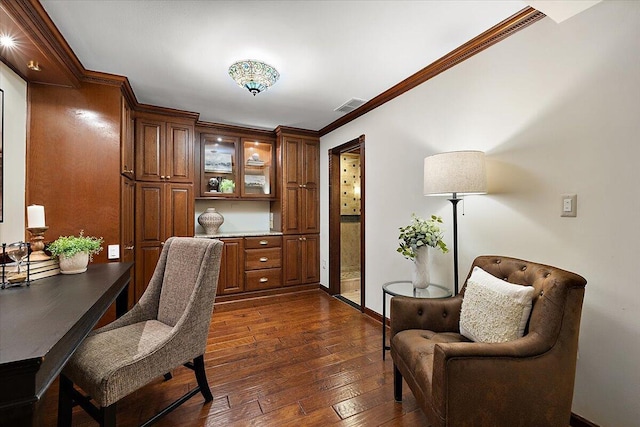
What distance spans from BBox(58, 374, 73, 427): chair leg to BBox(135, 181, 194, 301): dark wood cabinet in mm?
2067

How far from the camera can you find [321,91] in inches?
114

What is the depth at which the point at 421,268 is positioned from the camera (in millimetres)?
2213

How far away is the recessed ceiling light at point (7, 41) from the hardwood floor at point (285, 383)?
7.19ft

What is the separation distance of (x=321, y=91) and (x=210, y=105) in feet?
4.43

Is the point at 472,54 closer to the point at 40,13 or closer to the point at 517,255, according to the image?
the point at 517,255

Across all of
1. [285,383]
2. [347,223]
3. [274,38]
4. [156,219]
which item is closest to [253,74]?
[274,38]

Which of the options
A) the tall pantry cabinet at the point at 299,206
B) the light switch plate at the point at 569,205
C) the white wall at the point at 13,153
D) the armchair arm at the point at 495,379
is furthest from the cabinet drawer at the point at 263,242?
the light switch plate at the point at 569,205

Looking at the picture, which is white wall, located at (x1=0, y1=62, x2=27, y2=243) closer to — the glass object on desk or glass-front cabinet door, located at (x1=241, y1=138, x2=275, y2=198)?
the glass object on desk

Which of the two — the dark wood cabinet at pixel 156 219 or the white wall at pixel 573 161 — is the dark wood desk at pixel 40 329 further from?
the white wall at pixel 573 161

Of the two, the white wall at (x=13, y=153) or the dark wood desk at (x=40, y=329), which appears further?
the white wall at (x=13, y=153)

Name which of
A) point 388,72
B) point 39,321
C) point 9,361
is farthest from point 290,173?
point 9,361

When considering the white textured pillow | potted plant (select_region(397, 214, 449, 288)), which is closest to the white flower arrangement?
potted plant (select_region(397, 214, 449, 288))

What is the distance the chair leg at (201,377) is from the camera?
176 centimetres

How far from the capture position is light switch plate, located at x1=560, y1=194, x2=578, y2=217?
5.24 ft
